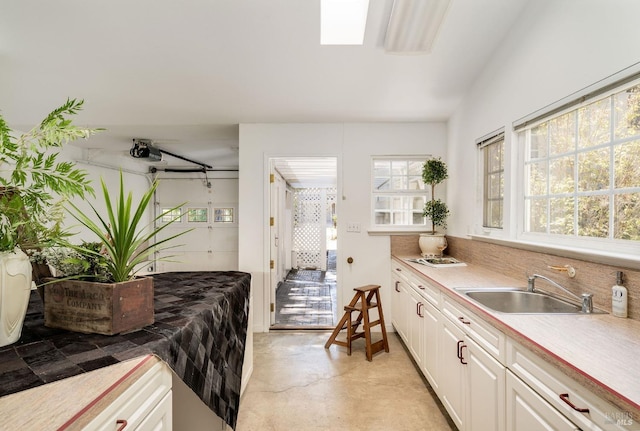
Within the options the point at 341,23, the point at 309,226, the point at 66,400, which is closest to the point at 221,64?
the point at 341,23

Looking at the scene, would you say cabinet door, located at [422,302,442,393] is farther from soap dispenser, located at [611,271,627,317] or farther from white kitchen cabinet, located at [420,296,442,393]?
soap dispenser, located at [611,271,627,317]

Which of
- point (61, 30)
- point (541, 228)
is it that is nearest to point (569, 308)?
point (541, 228)

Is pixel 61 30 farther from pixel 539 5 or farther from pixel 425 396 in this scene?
pixel 425 396

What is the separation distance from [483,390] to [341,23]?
2.75m

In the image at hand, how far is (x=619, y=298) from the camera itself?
4.58ft

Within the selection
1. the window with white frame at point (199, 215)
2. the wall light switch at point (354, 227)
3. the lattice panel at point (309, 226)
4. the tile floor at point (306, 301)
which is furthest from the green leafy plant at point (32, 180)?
the lattice panel at point (309, 226)

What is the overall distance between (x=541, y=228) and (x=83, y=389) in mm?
2576

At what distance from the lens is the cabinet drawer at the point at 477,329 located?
4.60 ft

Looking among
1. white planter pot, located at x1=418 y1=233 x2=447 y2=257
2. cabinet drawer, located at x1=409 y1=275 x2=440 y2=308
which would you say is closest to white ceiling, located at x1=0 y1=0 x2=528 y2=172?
white planter pot, located at x1=418 y1=233 x2=447 y2=257

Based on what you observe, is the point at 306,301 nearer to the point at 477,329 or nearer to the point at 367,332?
the point at 367,332

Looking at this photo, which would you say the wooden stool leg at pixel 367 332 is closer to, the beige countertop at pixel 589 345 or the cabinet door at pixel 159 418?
the beige countertop at pixel 589 345

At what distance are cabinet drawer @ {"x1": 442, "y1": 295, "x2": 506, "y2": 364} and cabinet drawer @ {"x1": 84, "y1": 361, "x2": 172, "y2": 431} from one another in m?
1.39

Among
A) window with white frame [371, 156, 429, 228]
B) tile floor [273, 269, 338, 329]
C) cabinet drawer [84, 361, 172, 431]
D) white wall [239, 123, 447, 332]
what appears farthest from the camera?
tile floor [273, 269, 338, 329]

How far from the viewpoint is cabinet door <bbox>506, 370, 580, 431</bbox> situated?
3.41 ft
